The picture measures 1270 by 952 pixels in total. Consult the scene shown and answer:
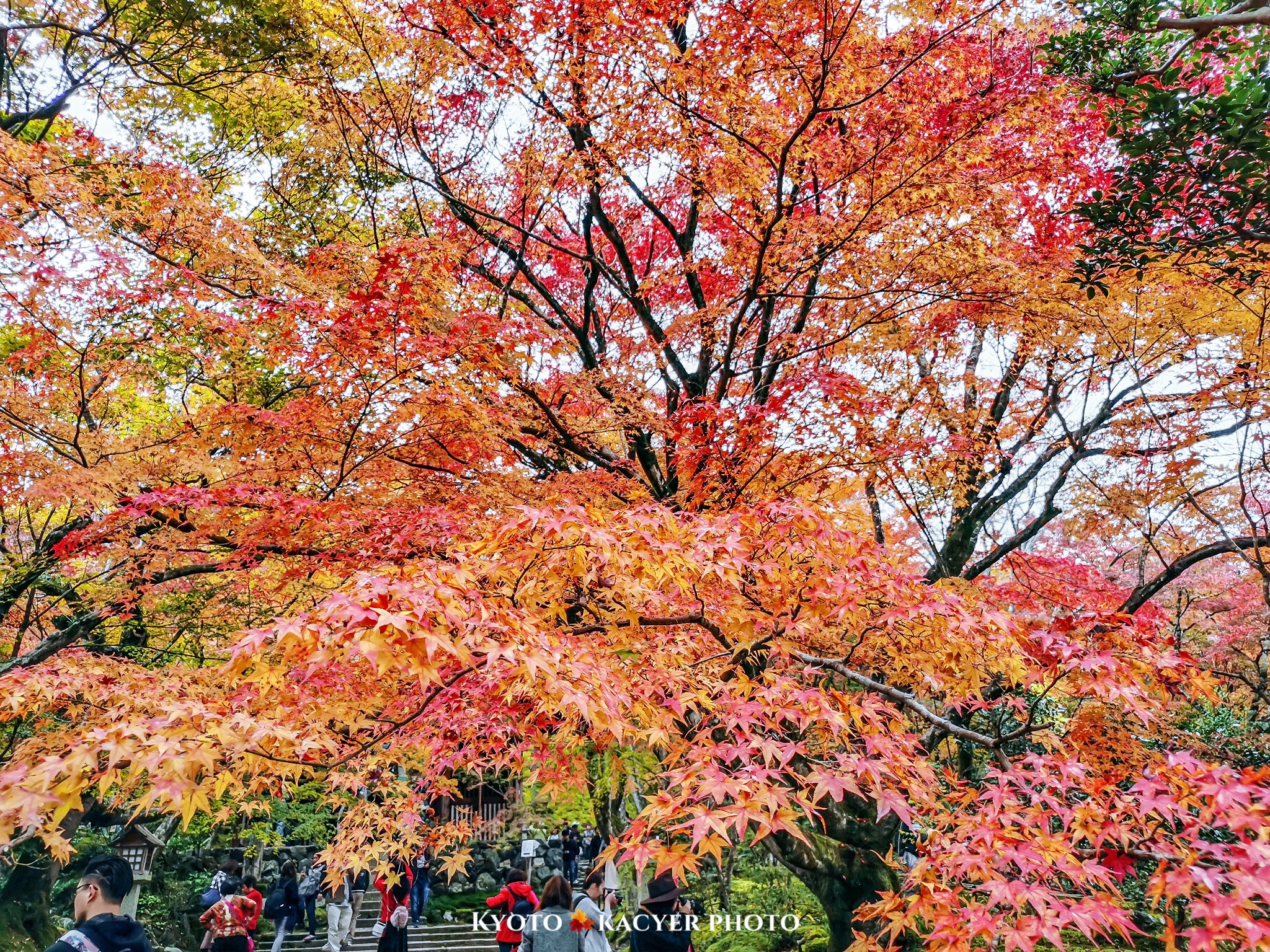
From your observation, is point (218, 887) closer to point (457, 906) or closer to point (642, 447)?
point (642, 447)

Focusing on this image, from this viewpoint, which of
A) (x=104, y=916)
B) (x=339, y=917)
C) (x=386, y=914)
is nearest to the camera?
(x=104, y=916)

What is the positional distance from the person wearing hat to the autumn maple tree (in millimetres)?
737

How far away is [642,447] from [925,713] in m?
3.85

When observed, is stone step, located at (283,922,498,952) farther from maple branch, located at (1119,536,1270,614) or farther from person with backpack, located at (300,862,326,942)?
maple branch, located at (1119,536,1270,614)

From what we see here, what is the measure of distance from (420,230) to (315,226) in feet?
5.13

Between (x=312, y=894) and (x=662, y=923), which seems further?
(x=312, y=894)

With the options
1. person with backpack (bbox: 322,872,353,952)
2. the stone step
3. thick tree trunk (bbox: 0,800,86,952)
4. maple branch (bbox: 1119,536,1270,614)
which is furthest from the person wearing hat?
thick tree trunk (bbox: 0,800,86,952)

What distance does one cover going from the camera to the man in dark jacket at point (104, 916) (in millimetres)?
3301

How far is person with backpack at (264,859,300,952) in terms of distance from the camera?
1058 centimetres

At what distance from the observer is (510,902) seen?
8125 mm

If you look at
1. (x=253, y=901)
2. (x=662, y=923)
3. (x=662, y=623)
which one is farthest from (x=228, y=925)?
(x=662, y=623)

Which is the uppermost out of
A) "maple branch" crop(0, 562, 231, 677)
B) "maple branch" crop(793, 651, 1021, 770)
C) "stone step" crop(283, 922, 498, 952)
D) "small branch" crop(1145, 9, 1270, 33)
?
"small branch" crop(1145, 9, 1270, 33)

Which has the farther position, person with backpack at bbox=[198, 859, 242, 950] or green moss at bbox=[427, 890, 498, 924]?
green moss at bbox=[427, 890, 498, 924]

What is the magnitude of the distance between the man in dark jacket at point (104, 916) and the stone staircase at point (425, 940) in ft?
35.4
